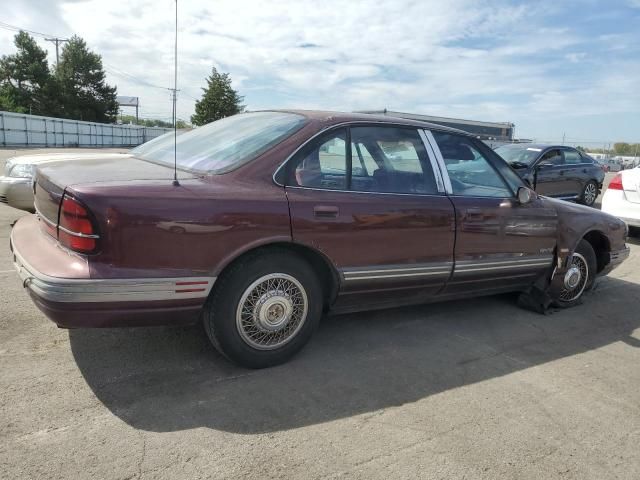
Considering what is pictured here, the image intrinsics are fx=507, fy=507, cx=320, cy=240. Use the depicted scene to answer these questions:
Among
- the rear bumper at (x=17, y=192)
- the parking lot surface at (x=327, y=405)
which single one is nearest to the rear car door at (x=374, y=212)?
the parking lot surface at (x=327, y=405)

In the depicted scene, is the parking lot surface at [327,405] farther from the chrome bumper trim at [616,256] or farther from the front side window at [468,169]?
the chrome bumper trim at [616,256]

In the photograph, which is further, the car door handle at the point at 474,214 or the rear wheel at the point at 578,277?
the rear wheel at the point at 578,277

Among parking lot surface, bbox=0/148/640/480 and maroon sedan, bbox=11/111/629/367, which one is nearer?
parking lot surface, bbox=0/148/640/480

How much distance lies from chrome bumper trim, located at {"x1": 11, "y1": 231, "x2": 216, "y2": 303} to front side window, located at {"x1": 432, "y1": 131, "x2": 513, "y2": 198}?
6.81 ft

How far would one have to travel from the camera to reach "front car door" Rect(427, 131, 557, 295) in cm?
383

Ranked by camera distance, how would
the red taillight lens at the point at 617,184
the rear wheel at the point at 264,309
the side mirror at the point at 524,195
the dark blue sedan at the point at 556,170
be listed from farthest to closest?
1. the dark blue sedan at the point at 556,170
2. the red taillight lens at the point at 617,184
3. the side mirror at the point at 524,195
4. the rear wheel at the point at 264,309

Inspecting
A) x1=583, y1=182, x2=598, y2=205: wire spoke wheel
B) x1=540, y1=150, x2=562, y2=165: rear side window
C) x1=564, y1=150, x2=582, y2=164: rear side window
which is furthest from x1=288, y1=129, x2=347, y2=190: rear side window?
x1=583, y1=182, x2=598, y2=205: wire spoke wheel

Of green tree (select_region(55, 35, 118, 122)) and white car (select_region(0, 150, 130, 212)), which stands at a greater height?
green tree (select_region(55, 35, 118, 122))

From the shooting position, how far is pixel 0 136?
1157 inches

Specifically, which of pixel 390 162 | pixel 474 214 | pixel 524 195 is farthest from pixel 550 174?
pixel 390 162

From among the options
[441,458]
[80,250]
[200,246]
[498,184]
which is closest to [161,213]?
[200,246]

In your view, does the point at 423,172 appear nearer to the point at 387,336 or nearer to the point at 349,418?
the point at 387,336

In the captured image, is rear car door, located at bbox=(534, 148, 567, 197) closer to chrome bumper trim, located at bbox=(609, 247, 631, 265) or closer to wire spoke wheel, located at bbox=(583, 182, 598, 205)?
wire spoke wheel, located at bbox=(583, 182, 598, 205)

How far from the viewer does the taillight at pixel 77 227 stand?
2.54 m
